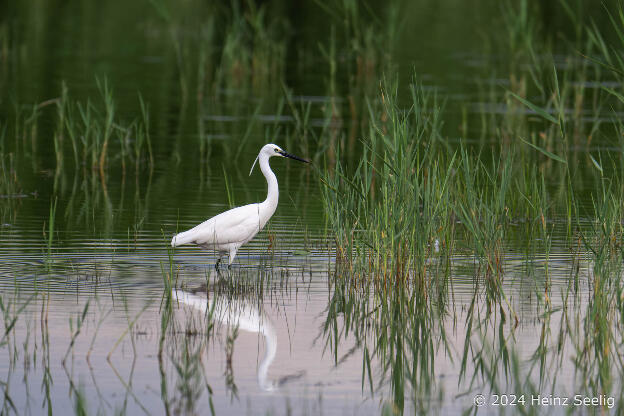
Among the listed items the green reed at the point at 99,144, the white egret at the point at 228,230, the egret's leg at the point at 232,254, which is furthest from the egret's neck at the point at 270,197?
the green reed at the point at 99,144

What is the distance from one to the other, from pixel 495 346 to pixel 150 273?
2.75 m

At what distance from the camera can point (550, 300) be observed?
7695 millimetres

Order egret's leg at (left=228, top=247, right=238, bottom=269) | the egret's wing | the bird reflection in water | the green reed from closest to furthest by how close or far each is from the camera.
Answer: the bird reflection in water
the egret's wing
egret's leg at (left=228, top=247, right=238, bottom=269)
the green reed

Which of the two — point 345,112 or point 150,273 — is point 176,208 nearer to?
point 150,273

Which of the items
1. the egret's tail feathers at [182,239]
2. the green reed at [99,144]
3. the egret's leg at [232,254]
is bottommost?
the egret's leg at [232,254]

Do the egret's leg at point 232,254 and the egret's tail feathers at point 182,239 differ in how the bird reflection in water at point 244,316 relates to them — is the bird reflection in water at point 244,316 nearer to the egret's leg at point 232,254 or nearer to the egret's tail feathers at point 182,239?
the egret's tail feathers at point 182,239

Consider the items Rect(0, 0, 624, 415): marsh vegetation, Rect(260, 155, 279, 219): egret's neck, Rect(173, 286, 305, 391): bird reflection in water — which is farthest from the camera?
Rect(260, 155, 279, 219): egret's neck

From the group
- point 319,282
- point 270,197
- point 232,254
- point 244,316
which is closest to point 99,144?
point 270,197

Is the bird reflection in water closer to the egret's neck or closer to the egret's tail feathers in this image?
the egret's tail feathers

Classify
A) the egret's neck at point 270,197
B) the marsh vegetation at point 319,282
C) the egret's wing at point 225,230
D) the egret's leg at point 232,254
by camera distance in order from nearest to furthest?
the marsh vegetation at point 319,282 < the egret's wing at point 225,230 < the egret's leg at point 232,254 < the egret's neck at point 270,197

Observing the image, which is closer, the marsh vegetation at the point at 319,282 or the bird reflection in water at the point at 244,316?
the marsh vegetation at the point at 319,282

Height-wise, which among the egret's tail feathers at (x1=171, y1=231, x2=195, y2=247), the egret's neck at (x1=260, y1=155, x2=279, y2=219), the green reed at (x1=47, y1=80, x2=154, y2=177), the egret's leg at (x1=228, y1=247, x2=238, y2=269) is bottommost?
the egret's leg at (x1=228, y1=247, x2=238, y2=269)

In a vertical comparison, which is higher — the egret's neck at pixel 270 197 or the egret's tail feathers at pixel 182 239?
the egret's neck at pixel 270 197

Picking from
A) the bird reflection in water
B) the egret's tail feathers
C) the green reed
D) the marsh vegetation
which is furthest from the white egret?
the green reed
